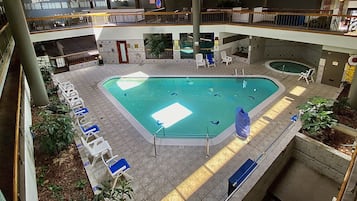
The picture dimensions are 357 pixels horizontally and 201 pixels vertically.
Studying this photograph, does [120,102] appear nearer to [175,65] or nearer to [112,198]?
[175,65]

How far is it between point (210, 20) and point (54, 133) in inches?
472

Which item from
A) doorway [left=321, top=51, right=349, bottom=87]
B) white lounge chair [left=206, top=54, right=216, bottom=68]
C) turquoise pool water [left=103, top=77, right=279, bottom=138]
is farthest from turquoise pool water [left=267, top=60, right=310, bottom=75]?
white lounge chair [left=206, top=54, right=216, bottom=68]

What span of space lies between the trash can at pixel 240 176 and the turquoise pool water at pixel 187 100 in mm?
2440

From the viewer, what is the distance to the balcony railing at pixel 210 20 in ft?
35.9

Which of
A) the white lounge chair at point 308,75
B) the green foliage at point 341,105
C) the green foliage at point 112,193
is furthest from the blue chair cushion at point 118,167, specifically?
the white lounge chair at point 308,75

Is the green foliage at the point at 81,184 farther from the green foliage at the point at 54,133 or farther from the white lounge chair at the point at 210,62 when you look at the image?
the white lounge chair at the point at 210,62

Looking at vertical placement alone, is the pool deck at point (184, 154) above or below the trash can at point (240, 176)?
below

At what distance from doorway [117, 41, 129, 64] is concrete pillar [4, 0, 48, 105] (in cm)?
745

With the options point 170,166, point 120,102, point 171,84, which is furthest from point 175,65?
point 170,166

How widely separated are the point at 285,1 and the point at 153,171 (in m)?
14.5

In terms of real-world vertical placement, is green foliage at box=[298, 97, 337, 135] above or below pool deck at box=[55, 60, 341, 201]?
above

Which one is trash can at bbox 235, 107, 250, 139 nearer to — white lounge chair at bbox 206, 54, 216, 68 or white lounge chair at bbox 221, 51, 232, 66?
white lounge chair at bbox 206, 54, 216, 68

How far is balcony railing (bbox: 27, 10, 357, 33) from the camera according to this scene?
1096 centimetres

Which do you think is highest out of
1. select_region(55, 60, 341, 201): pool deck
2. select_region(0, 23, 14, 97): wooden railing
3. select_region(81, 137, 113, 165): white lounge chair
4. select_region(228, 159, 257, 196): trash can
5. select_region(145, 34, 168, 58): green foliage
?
select_region(0, 23, 14, 97): wooden railing
